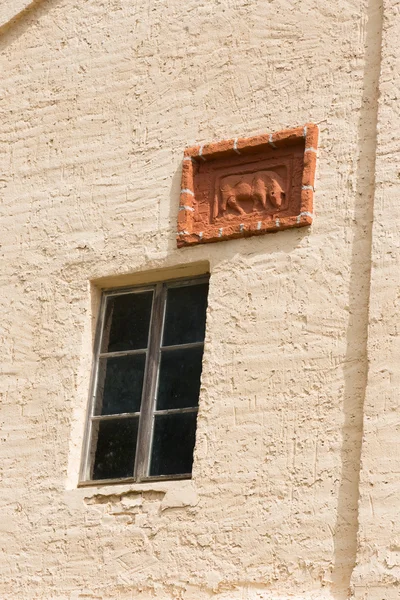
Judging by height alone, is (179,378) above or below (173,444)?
above

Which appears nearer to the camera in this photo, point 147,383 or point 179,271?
point 147,383

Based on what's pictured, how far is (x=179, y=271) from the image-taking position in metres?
7.54

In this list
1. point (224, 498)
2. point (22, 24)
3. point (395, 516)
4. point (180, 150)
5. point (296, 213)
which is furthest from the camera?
→ point (22, 24)

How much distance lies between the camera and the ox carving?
7355 millimetres

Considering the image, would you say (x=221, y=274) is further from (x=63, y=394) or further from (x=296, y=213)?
(x=63, y=394)

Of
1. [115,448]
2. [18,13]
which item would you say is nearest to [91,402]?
[115,448]

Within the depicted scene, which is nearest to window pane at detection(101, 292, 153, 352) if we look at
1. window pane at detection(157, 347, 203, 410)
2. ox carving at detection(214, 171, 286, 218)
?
window pane at detection(157, 347, 203, 410)

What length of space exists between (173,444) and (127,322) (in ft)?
2.83

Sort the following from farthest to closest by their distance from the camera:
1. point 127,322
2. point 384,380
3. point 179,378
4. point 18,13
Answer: point 18,13 → point 127,322 → point 179,378 → point 384,380

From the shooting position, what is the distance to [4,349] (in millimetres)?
7789

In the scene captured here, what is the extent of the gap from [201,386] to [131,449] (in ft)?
1.87

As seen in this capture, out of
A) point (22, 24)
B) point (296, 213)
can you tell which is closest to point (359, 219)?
point (296, 213)

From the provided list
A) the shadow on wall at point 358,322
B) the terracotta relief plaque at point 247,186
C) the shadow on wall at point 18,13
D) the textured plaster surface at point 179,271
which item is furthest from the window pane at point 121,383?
the shadow on wall at point 18,13

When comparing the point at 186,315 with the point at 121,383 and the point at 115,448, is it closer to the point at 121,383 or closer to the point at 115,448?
the point at 121,383
